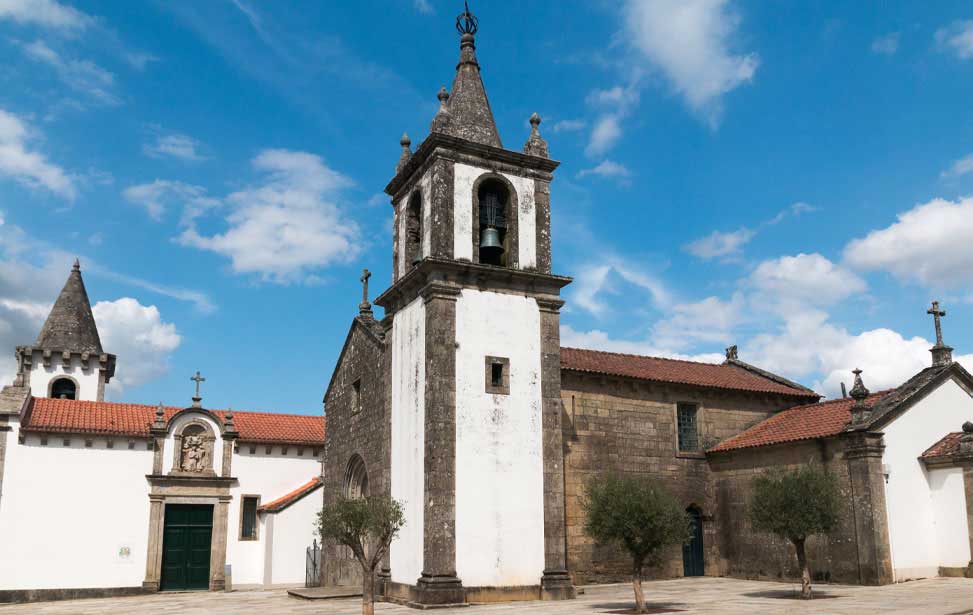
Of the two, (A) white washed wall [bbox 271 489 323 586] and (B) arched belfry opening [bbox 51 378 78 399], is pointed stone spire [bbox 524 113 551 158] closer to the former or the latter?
(A) white washed wall [bbox 271 489 323 586]

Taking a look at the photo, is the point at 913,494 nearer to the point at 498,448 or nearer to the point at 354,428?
the point at 498,448

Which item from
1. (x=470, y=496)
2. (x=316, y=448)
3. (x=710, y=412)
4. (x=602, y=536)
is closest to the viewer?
(x=602, y=536)

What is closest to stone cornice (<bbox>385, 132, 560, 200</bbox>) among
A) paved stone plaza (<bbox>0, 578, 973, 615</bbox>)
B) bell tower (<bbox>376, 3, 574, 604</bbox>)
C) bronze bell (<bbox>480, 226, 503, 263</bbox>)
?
bell tower (<bbox>376, 3, 574, 604</bbox>)

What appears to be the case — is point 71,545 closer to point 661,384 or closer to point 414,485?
point 414,485

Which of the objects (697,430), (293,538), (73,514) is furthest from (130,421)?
(697,430)

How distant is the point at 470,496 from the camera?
1903 centimetres

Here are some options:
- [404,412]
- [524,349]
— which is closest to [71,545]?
[404,412]

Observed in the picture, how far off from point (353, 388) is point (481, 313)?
6851 mm

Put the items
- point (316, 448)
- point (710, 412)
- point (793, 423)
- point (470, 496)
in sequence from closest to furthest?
point (470, 496)
point (793, 423)
point (710, 412)
point (316, 448)

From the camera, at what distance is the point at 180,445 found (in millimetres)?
28094

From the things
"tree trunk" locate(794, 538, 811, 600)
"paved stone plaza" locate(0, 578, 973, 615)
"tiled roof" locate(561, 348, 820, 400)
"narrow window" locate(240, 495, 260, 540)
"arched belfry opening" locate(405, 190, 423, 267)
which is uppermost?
"arched belfry opening" locate(405, 190, 423, 267)

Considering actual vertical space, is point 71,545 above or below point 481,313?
below

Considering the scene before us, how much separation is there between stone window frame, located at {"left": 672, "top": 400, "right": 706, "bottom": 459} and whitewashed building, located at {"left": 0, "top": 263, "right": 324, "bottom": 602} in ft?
41.0

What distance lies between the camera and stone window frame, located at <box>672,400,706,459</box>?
2519 cm
